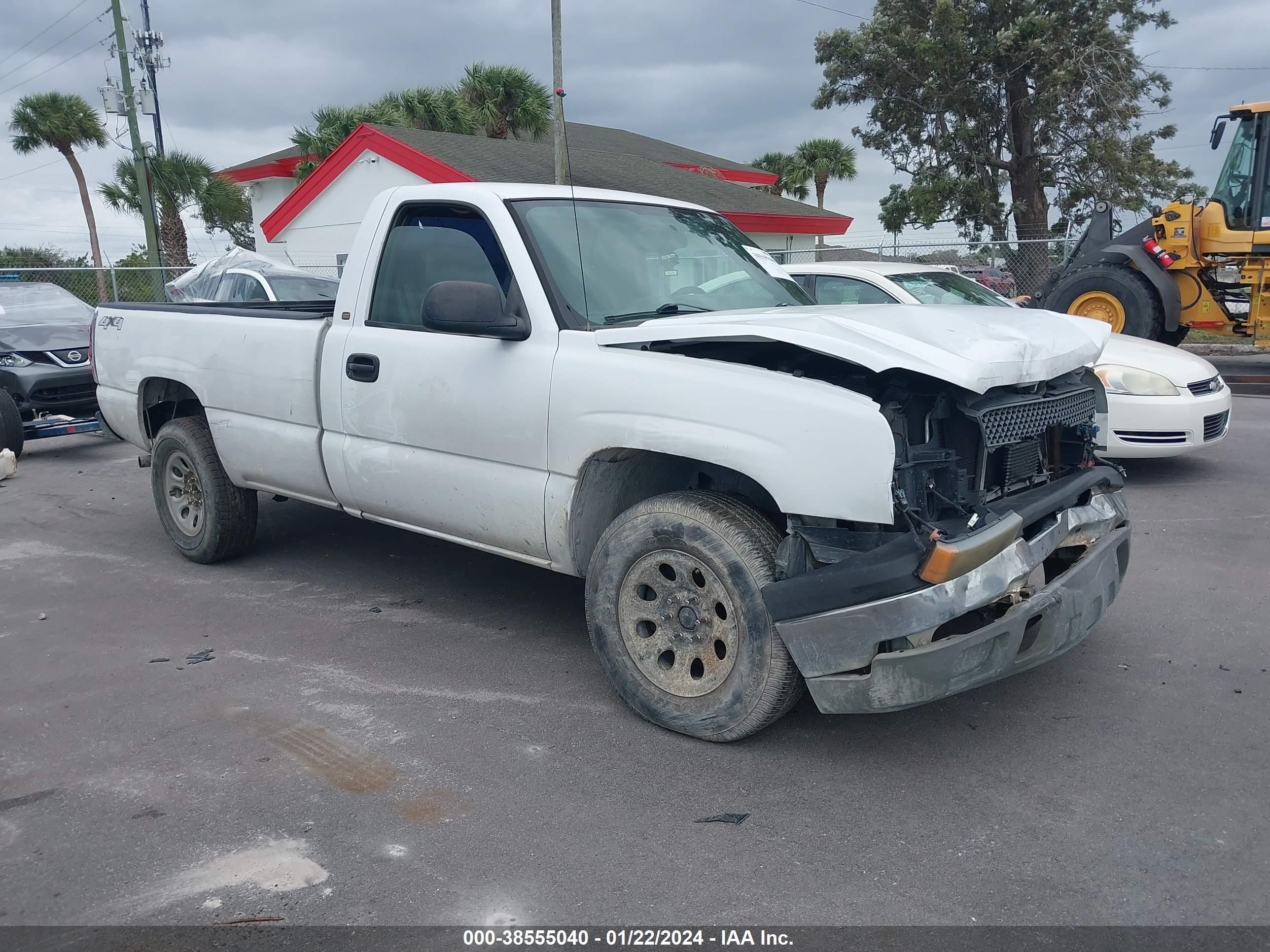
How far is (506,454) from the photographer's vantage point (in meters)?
4.19

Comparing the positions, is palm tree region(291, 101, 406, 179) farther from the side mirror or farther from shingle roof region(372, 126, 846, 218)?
the side mirror

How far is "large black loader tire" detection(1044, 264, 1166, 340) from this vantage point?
12.7 meters

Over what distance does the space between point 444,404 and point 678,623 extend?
4.73 feet

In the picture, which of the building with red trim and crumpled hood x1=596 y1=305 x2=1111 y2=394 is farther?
the building with red trim

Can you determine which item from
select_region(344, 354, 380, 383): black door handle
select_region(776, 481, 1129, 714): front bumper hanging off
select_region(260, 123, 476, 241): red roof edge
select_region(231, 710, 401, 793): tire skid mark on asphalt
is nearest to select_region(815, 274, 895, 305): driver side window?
select_region(344, 354, 380, 383): black door handle

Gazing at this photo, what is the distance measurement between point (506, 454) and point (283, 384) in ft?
5.28

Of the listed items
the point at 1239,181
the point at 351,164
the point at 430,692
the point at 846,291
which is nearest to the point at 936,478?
the point at 430,692

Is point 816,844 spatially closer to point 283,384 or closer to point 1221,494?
point 283,384

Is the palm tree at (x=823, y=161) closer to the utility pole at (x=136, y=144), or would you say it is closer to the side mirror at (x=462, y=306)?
the utility pole at (x=136, y=144)

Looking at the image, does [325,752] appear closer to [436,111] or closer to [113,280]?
[113,280]

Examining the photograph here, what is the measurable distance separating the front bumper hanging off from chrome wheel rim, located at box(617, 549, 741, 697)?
30 cm

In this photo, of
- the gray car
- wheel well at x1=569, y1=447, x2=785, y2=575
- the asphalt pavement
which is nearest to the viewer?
the asphalt pavement

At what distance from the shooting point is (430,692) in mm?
4250

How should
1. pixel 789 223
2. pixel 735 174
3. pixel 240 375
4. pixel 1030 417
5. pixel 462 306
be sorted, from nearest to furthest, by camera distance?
pixel 1030 417 < pixel 462 306 < pixel 240 375 < pixel 789 223 < pixel 735 174
